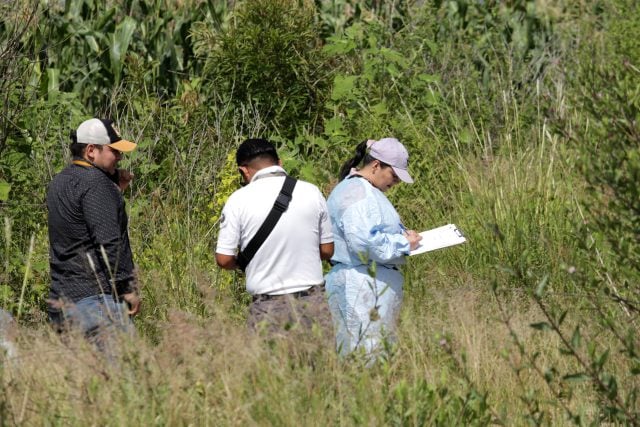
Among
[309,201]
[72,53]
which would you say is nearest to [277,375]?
[309,201]

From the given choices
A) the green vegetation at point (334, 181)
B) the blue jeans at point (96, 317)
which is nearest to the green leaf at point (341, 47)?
the green vegetation at point (334, 181)

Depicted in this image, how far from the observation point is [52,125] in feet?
29.5

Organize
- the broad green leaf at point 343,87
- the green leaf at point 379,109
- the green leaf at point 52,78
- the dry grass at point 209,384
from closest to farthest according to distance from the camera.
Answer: the dry grass at point 209,384 < the green leaf at point 379,109 < the broad green leaf at point 343,87 < the green leaf at point 52,78

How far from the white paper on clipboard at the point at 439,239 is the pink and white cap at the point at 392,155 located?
0.35 m

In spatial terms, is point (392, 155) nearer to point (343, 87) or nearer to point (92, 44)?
point (343, 87)

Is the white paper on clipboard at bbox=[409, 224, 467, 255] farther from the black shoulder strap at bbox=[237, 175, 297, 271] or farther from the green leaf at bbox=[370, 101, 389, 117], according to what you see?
the green leaf at bbox=[370, 101, 389, 117]

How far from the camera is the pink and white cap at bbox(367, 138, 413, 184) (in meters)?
6.04

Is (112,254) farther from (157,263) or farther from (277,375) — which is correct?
(157,263)

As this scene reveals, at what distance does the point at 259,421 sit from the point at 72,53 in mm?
7696

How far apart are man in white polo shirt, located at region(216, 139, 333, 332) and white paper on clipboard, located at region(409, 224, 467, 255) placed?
644mm

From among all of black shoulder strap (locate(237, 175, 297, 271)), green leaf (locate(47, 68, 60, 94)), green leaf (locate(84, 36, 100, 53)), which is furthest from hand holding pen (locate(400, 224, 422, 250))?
green leaf (locate(84, 36, 100, 53))

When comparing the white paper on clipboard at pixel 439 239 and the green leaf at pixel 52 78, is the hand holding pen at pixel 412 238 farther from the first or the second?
the green leaf at pixel 52 78

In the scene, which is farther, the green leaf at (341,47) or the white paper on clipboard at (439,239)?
the green leaf at (341,47)

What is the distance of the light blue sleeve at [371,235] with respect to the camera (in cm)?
585
